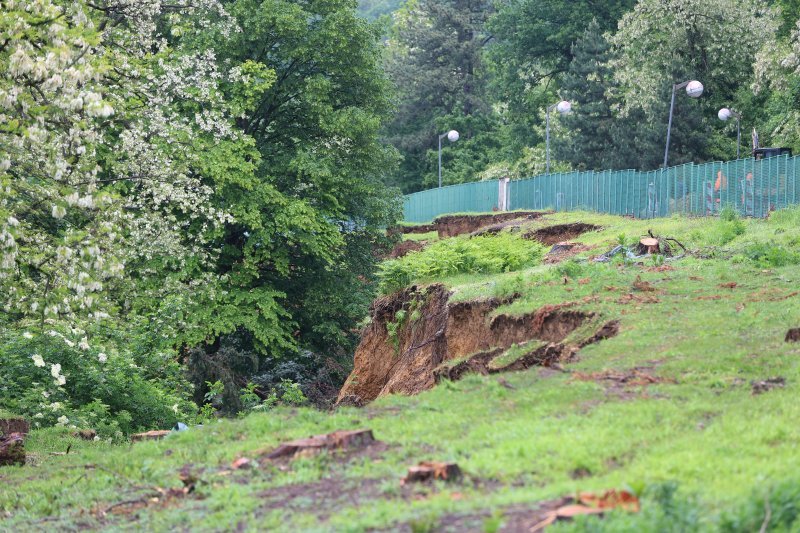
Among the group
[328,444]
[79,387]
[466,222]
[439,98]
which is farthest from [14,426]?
[439,98]

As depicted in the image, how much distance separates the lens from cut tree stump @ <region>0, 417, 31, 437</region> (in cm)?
1443

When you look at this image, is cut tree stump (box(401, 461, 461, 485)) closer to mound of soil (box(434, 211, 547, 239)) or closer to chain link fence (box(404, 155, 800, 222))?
chain link fence (box(404, 155, 800, 222))

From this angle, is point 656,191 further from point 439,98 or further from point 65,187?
point 439,98

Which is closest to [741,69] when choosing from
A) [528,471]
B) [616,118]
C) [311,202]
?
[616,118]

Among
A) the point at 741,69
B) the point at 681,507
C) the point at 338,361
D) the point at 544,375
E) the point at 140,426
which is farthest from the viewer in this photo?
the point at 741,69

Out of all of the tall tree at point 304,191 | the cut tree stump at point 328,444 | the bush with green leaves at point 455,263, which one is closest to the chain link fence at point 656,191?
the tall tree at point 304,191

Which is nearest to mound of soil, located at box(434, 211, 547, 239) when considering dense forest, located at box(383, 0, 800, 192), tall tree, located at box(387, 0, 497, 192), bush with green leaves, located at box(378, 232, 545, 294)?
dense forest, located at box(383, 0, 800, 192)

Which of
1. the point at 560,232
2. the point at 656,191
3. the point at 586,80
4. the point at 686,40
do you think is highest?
the point at 686,40

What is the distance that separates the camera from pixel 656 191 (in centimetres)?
4200

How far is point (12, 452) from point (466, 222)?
4081cm

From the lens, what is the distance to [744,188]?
35.1 meters

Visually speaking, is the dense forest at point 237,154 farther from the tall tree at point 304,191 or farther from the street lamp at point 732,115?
the street lamp at point 732,115

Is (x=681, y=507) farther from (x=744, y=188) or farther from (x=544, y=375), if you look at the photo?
(x=744, y=188)

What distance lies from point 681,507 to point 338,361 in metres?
28.2
